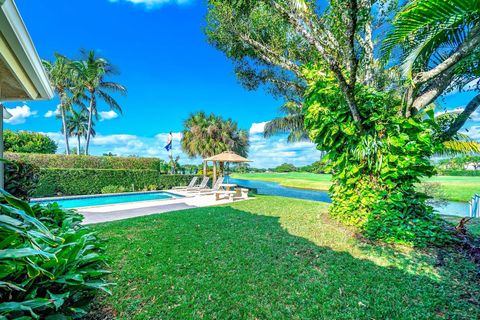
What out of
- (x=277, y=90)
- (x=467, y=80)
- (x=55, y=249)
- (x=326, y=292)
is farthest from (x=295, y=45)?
(x=55, y=249)

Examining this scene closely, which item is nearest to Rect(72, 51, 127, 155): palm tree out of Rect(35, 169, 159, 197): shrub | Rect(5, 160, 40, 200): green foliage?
Rect(35, 169, 159, 197): shrub

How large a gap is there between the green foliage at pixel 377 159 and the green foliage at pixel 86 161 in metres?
15.6

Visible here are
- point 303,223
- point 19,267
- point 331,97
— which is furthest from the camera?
point 303,223

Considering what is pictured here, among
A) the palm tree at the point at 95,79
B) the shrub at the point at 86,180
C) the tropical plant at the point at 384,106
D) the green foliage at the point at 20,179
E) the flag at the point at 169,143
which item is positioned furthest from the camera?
the flag at the point at 169,143

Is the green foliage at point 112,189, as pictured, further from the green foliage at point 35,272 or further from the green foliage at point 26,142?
the green foliage at point 26,142

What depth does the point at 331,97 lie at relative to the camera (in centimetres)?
536

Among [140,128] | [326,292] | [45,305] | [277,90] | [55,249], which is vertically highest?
[140,128]

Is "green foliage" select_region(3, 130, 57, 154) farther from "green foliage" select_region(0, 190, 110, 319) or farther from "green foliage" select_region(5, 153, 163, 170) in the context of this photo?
"green foliage" select_region(0, 190, 110, 319)

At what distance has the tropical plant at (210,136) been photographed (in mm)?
18625

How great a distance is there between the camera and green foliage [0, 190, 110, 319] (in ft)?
4.52

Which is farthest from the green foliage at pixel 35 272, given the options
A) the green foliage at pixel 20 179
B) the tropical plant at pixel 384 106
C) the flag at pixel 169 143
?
the flag at pixel 169 143

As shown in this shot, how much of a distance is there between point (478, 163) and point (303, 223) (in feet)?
43.7

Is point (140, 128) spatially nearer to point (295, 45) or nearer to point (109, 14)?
point (109, 14)

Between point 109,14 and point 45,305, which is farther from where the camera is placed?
point 109,14
